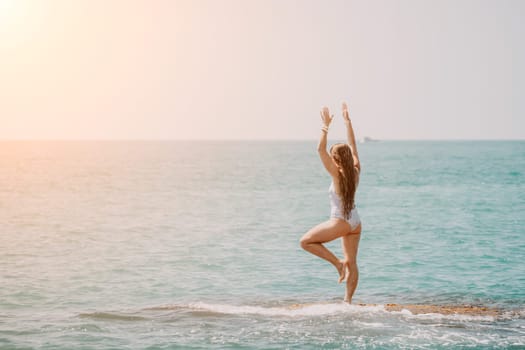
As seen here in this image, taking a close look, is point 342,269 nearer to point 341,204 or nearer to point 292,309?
point 341,204

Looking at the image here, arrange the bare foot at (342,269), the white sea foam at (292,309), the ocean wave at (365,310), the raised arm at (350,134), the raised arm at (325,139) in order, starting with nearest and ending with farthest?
the raised arm at (325,139), the raised arm at (350,134), the bare foot at (342,269), the ocean wave at (365,310), the white sea foam at (292,309)

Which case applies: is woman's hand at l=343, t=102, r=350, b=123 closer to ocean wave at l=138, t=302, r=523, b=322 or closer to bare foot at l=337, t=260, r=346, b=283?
bare foot at l=337, t=260, r=346, b=283

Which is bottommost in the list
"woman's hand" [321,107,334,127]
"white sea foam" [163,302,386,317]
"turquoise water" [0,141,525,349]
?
"turquoise water" [0,141,525,349]

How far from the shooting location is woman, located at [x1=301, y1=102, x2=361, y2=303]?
35.9ft

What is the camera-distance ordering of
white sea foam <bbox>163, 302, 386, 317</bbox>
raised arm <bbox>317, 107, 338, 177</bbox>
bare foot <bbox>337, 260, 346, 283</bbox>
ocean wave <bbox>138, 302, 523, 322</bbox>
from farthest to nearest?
white sea foam <bbox>163, 302, 386, 317</bbox>
ocean wave <bbox>138, 302, 523, 322</bbox>
bare foot <bbox>337, 260, 346, 283</bbox>
raised arm <bbox>317, 107, 338, 177</bbox>

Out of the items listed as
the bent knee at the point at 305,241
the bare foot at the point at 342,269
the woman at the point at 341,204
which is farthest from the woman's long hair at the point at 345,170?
the bare foot at the point at 342,269

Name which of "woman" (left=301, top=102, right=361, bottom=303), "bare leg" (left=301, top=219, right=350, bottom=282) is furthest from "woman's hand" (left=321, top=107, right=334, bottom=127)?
"bare leg" (left=301, top=219, right=350, bottom=282)

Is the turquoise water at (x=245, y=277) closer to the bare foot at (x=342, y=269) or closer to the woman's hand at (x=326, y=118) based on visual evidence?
the bare foot at (x=342, y=269)

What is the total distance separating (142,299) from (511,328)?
755cm

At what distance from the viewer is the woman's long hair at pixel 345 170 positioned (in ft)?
35.9

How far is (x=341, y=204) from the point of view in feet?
36.8

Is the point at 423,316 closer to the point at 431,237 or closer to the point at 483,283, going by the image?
the point at 483,283

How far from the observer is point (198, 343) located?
11102mm

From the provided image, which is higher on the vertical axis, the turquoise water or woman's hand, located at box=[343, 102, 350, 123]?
woman's hand, located at box=[343, 102, 350, 123]
